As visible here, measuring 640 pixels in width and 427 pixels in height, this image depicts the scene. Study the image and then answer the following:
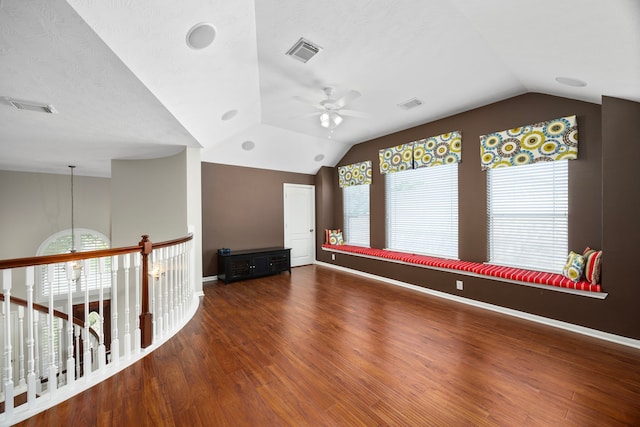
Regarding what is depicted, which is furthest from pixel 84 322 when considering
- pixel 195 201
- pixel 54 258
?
pixel 195 201

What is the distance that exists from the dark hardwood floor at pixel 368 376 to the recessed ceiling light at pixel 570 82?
2.61m

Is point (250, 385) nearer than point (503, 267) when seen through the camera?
Yes

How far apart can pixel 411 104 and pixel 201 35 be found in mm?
2870

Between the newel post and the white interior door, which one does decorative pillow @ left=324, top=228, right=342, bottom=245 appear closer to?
the white interior door

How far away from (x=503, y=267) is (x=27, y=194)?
9.46 metres

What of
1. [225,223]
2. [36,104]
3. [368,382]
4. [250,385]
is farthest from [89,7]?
[225,223]

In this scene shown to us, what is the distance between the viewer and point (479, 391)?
192 cm

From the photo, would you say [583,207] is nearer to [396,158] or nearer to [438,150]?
[438,150]

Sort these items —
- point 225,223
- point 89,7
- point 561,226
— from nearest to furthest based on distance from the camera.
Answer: point 89,7 → point 561,226 → point 225,223

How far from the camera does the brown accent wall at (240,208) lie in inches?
201

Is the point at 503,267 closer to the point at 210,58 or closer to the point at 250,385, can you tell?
the point at 250,385

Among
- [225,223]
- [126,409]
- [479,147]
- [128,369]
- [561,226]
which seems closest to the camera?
[126,409]

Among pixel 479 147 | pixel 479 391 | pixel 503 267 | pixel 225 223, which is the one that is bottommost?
pixel 479 391

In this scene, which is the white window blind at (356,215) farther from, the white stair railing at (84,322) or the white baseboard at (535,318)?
the white stair railing at (84,322)
